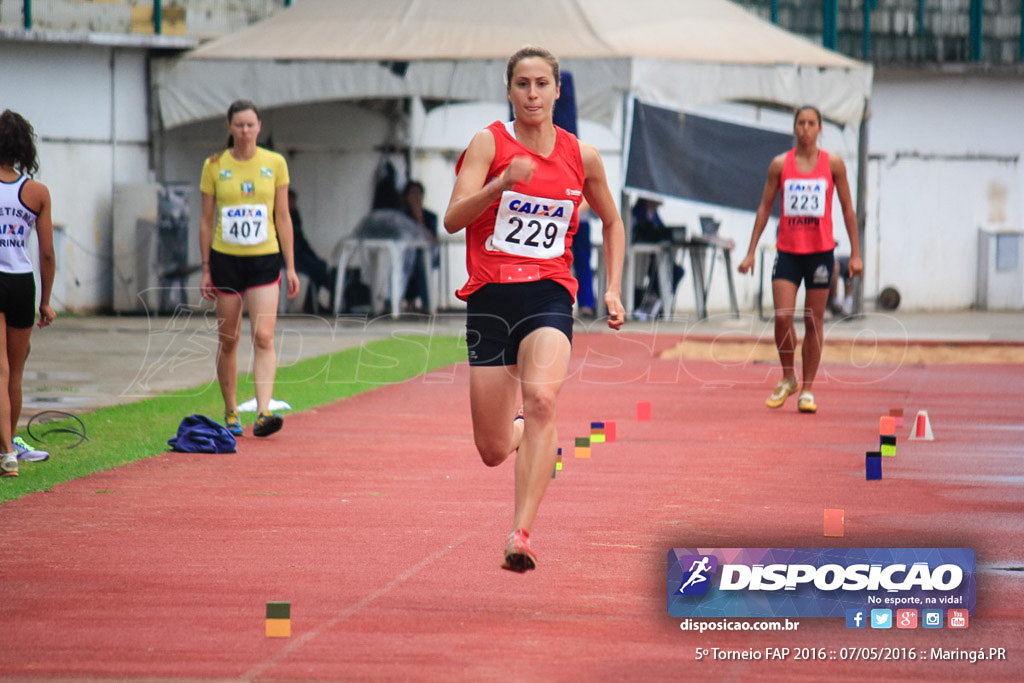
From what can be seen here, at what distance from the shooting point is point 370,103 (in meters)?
23.2

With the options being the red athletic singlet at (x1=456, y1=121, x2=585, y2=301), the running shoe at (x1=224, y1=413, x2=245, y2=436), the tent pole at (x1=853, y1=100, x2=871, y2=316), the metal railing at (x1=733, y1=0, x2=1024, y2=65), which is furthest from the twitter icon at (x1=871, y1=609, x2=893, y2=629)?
the metal railing at (x1=733, y1=0, x2=1024, y2=65)

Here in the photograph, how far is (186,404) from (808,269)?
5.15 metres

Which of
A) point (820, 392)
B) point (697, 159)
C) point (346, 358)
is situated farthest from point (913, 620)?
point (697, 159)

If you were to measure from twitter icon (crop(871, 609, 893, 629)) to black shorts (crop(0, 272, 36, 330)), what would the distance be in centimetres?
522

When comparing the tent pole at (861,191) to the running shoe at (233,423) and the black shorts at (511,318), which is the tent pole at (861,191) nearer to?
the running shoe at (233,423)

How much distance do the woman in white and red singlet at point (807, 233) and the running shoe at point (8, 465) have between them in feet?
19.0

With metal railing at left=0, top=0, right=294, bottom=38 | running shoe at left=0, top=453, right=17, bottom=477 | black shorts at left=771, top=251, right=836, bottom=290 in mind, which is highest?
metal railing at left=0, top=0, right=294, bottom=38

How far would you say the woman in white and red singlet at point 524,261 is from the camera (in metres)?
5.98

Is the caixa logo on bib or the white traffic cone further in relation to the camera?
the white traffic cone

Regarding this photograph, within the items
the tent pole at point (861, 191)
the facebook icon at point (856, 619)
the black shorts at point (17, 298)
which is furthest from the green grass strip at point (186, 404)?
the tent pole at point (861, 191)

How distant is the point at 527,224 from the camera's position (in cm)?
612

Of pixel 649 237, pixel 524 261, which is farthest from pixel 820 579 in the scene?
pixel 649 237

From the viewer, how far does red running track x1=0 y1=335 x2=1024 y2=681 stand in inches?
188

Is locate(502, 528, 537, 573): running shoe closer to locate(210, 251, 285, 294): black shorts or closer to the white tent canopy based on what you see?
locate(210, 251, 285, 294): black shorts
